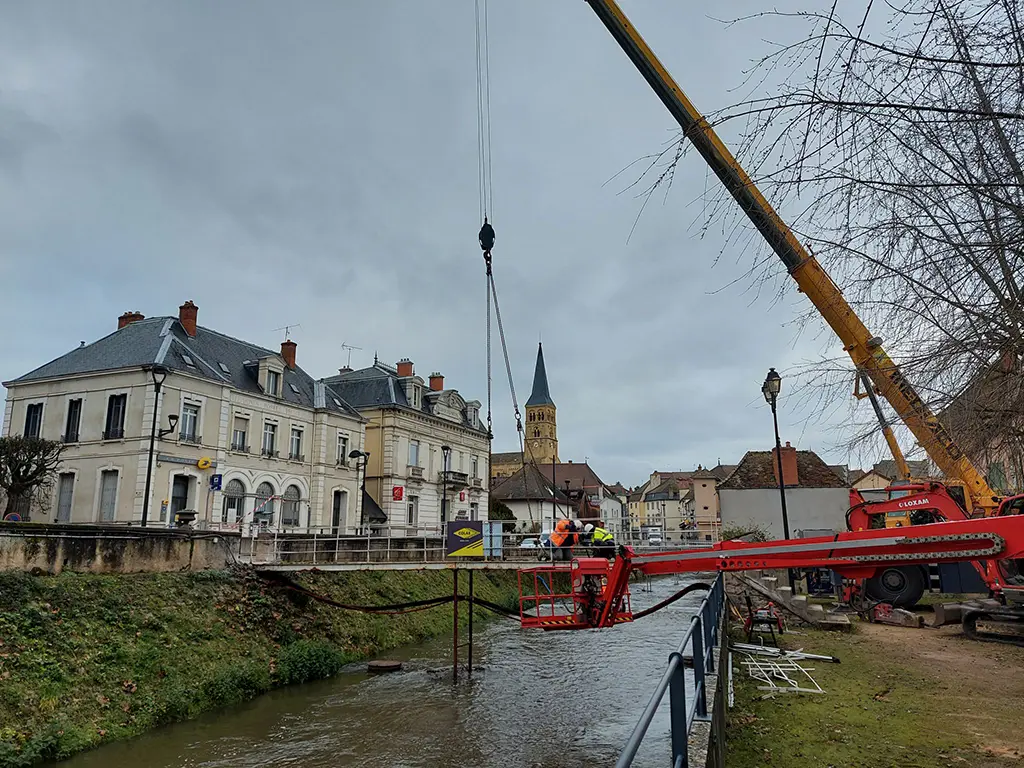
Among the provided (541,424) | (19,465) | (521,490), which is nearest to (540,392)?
(541,424)

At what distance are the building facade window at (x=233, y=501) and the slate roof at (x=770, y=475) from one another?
2414cm

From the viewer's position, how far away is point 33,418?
29672 mm

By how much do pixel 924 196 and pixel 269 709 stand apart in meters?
15.2

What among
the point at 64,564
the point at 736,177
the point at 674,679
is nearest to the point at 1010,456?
the point at 736,177

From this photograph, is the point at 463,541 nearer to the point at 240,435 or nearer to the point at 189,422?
the point at 189,422

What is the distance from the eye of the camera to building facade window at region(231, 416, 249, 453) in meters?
31.0

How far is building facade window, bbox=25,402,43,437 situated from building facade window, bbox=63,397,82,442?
5.21ft

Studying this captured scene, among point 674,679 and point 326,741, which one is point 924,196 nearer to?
point 674,679

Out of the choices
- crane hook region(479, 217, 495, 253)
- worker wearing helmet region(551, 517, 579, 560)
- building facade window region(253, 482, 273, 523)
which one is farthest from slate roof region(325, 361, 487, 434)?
worker wearing helmet region(551, 517, 579, 560)

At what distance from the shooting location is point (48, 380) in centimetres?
2956

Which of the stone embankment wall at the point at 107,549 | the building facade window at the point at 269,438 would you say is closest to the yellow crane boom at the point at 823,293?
the stone embankment wall at the point at 107,549

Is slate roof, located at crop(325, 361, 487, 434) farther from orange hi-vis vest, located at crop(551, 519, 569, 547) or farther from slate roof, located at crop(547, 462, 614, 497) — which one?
slate roof, located at crop(547, 462, 614, 497)

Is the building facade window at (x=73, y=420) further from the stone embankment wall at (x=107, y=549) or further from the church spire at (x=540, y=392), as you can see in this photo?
the church spire at (x=540, y=392)

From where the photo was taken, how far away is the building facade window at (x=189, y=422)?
2851 centimetres
